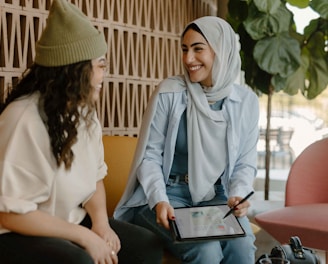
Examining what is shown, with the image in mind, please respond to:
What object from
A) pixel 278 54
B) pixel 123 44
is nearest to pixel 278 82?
pixel 278 54

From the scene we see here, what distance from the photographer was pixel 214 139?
7.59ft

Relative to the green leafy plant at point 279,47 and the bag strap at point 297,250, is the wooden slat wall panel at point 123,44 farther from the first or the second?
the bag strap at point 297,250

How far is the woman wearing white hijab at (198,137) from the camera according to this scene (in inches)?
88.0

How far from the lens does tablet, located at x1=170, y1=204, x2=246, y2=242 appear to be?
1854 millimetres

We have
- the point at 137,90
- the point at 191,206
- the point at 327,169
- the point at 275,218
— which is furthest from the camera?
the point at 137,90

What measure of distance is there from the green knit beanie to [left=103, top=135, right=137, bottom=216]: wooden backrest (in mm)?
822

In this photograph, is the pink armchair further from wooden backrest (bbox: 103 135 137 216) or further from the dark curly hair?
the dark curly hair

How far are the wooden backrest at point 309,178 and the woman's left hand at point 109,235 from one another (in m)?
1.17

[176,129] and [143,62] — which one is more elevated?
[143,62]

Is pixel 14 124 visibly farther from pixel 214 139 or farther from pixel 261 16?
pixel 261 16

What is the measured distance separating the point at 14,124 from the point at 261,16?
2379 mm

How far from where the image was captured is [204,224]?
1.94m

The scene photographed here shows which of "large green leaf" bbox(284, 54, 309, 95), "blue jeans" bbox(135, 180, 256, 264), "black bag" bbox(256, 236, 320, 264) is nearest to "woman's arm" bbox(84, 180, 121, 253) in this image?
"blue jeans" bbox(135, 180, 256, 264)

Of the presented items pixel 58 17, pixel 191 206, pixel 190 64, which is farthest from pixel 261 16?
pixel 58 17
